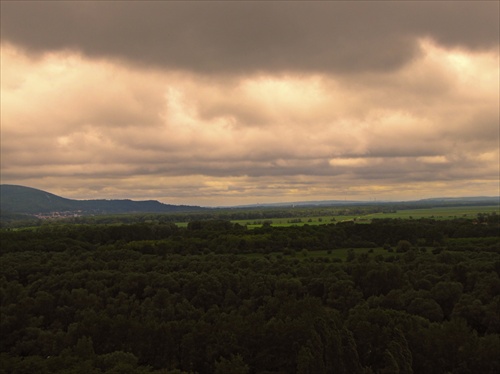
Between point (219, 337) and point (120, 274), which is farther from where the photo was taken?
point (120, 274)

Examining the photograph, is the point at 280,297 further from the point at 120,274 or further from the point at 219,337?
the point at 120,274

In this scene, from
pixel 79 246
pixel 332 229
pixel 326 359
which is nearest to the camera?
pixel 326 359

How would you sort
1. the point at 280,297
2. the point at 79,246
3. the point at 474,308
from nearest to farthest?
the point at 474,308 → the point at 280,297 → the point at 79,246

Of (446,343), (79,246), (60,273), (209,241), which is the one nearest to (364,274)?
(446,343)

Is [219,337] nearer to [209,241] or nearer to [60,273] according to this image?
[60,273]

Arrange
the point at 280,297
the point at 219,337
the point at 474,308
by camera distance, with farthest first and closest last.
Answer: the point at 280,297, the point at 474,308, the point at 219,337

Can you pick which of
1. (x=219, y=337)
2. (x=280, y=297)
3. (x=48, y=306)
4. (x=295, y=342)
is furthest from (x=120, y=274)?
(x=295, y=342)
